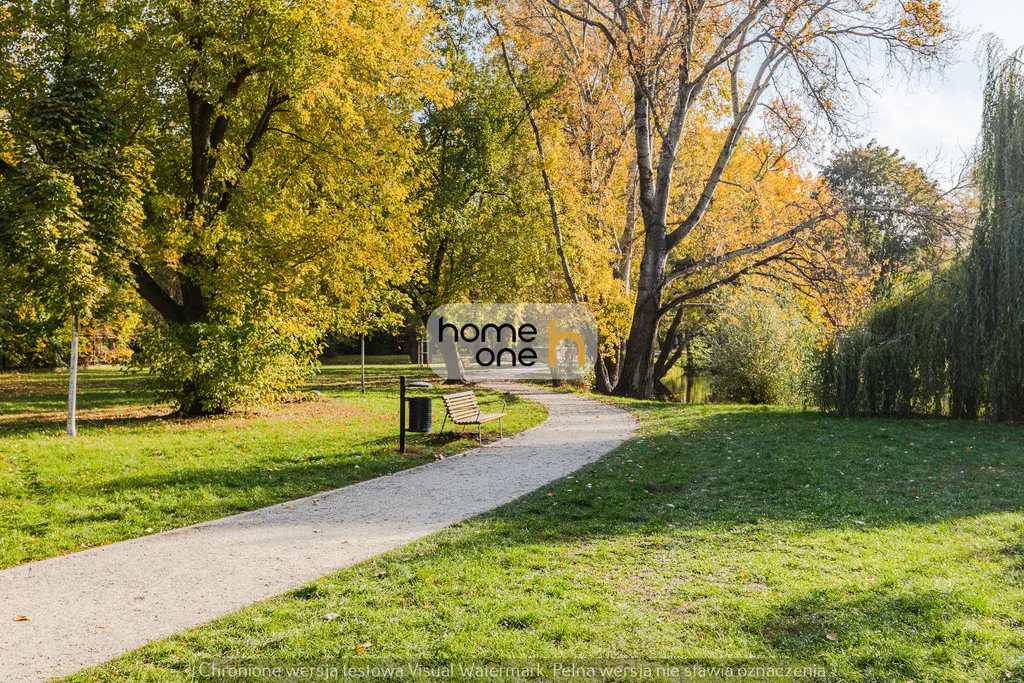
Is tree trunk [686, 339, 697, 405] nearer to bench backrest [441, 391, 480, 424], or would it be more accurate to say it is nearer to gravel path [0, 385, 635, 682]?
bench backrest [441, 391, 480, 424]

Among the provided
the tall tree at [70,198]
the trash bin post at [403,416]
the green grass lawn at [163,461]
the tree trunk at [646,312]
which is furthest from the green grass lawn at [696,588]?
the tree trunk at [646,312]

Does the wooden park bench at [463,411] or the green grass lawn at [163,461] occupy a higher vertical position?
the wooden park bench at [463,411]

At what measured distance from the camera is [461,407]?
12133 mm

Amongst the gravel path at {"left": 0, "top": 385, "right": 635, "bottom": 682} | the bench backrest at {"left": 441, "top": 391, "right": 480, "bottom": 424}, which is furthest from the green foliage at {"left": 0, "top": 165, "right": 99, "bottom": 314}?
the gravel path at {"left": 0, "top": 385, "right": 635, "bottom": 682}

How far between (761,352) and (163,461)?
52.3 feet

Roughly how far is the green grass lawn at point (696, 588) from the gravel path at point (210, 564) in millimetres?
329

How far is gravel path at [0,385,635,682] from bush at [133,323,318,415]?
7277 mm

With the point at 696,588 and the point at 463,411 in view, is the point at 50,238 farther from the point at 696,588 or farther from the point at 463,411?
the point at 696,588

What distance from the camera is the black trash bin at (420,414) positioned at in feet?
39.6

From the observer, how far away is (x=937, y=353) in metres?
14.2

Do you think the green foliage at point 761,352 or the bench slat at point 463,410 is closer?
the bench slat at point 463,410

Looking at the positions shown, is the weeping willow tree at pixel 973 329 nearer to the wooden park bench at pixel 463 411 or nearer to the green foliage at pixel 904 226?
the green foliage at pixel 904 226

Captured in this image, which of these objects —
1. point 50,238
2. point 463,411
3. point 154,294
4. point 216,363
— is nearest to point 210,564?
point 463,411

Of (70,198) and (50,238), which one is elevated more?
(70,198)
